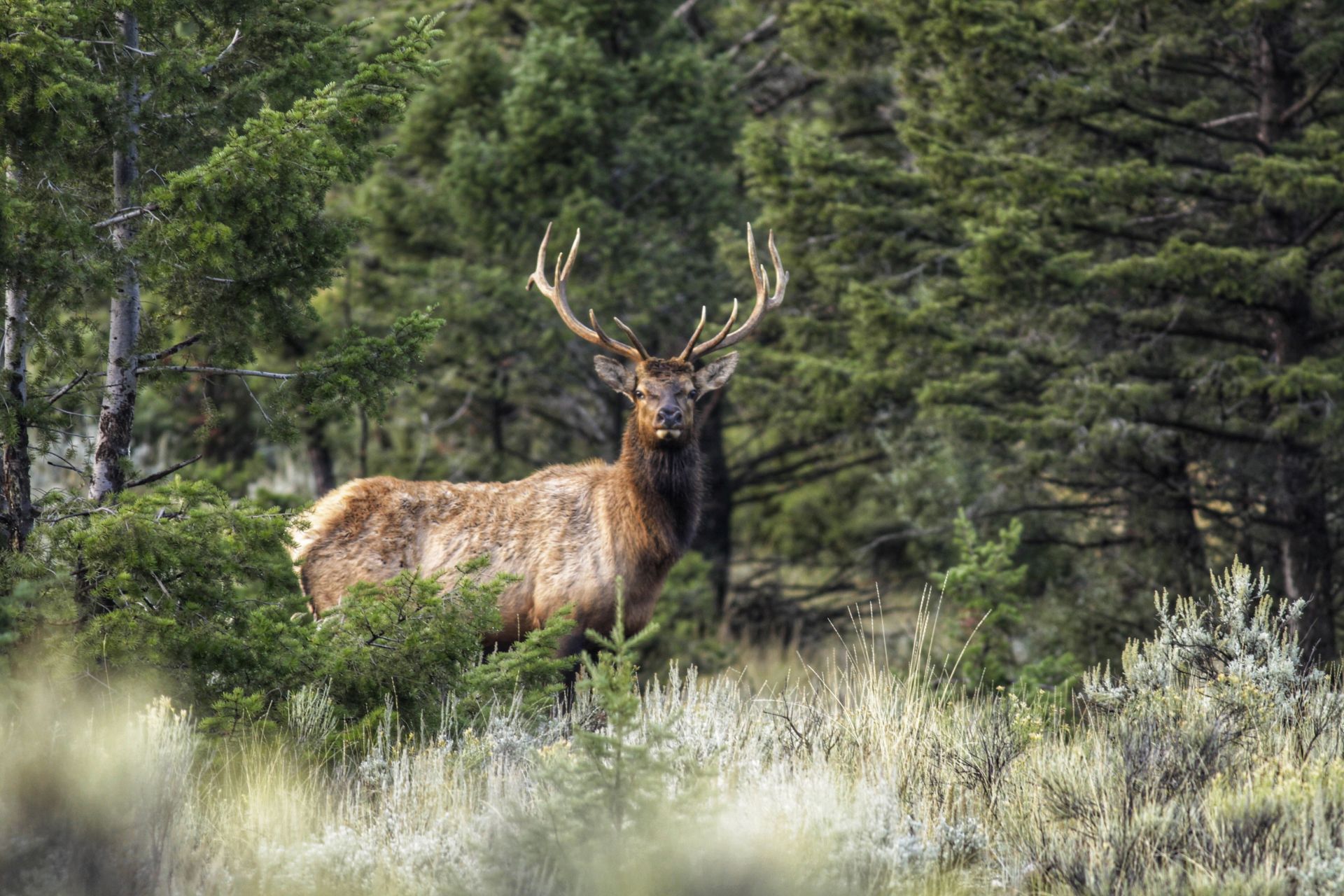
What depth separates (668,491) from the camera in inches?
343

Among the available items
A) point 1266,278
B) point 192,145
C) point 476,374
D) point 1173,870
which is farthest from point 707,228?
point 1173,870

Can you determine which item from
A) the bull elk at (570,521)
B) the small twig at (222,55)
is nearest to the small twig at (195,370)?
the small twig at (222,55)

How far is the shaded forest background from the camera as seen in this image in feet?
20.1

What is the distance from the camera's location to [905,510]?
1540 centimetres

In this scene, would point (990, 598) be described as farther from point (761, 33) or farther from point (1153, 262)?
point (761, 33)

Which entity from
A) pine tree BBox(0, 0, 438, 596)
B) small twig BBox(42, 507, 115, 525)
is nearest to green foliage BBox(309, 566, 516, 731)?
pine tree BBox(0, 0, 438, 596)

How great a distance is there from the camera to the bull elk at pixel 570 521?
8.54m

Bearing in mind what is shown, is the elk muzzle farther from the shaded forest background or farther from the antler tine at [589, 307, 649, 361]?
the shaded forest background

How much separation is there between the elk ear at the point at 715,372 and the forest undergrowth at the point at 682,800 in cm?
309

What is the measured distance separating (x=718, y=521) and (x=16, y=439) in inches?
433

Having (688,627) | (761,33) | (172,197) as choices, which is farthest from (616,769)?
(761,33)

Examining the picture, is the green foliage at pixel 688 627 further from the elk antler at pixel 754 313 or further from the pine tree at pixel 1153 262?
the elk antler at pixel 754 313

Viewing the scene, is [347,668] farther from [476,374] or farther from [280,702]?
[476,374]

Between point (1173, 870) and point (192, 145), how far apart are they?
16.9 feet
